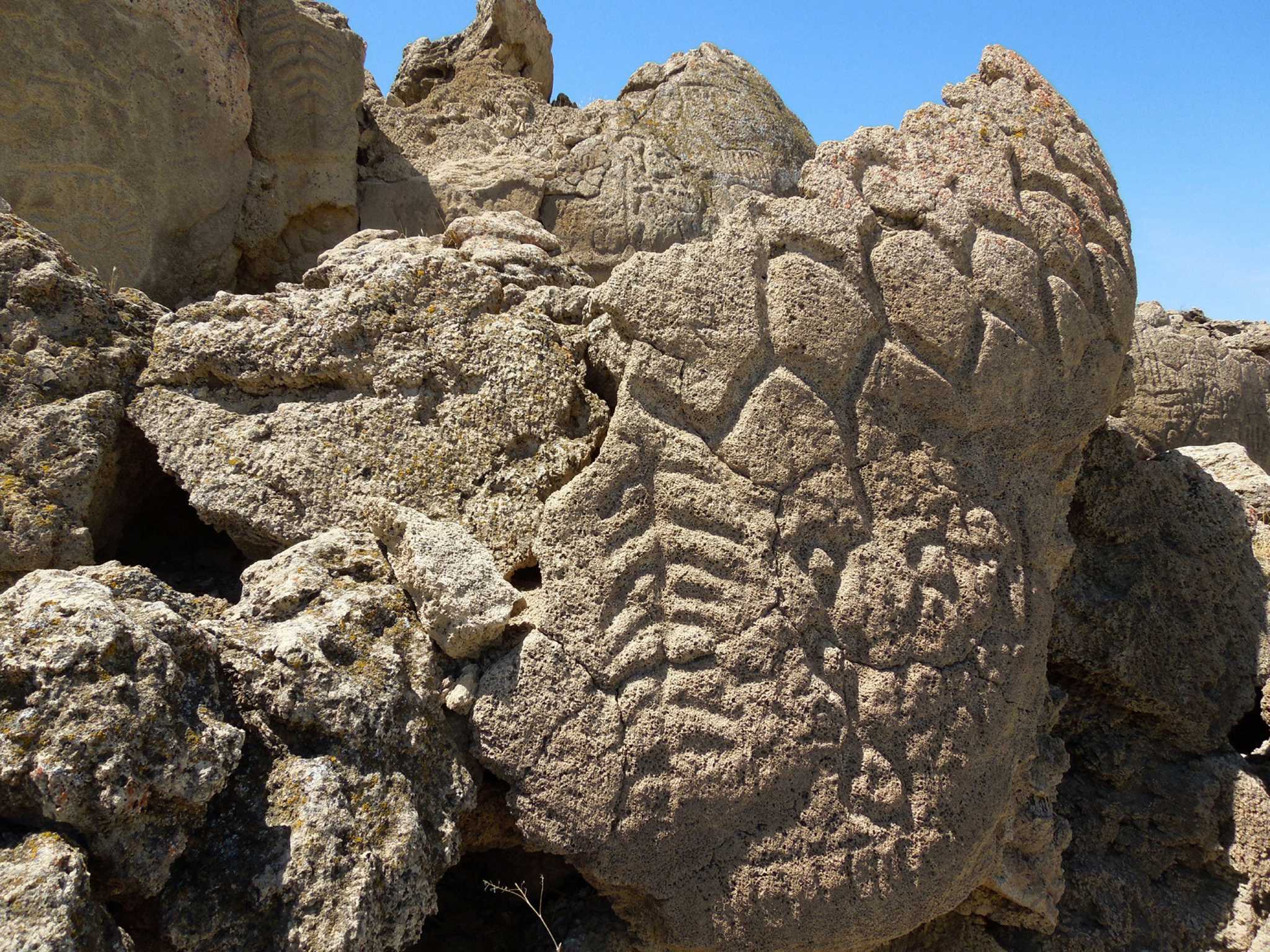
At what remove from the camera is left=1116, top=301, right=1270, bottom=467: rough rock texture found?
17.3ft

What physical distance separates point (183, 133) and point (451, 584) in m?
2.75

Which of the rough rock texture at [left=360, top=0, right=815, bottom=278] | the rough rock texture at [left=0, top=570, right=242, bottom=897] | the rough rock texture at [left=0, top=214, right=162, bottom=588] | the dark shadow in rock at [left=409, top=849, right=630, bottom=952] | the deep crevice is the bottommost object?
the dark shadow in rock at [left=409, top=849, right=630, bottom=952]

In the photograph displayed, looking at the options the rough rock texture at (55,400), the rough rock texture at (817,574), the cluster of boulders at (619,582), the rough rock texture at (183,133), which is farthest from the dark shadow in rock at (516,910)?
the rough rock texture at (183,133)

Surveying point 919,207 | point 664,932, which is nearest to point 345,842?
point 664,932

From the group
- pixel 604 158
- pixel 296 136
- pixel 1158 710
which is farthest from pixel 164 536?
pixel 1158 710

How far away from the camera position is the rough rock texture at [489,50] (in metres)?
6.36

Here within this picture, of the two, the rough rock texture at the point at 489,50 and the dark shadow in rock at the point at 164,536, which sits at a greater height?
the rough rock texture at the point at 489,50

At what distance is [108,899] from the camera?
74.4 inches

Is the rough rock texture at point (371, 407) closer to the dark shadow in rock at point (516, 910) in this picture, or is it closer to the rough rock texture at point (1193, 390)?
the dark shadow in rock at point (516, 910)

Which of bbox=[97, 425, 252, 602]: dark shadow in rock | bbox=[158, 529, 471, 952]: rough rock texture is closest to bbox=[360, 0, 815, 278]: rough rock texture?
bbox=[97, 425, 252, 602]: dark shadow in rock

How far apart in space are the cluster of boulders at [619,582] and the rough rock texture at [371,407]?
11 millimetres

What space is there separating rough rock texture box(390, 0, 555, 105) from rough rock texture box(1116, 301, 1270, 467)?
12.7 feet

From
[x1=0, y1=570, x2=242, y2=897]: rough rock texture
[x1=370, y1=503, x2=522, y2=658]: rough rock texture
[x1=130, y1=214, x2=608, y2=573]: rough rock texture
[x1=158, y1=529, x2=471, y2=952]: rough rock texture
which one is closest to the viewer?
[x1=0, y1=570, x2=242, y2=897]: rough rock texture

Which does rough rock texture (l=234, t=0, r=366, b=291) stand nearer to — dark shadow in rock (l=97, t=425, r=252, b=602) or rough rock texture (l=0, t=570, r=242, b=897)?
dark shadow in rock (l=97, t=425, r=252, b=602)
